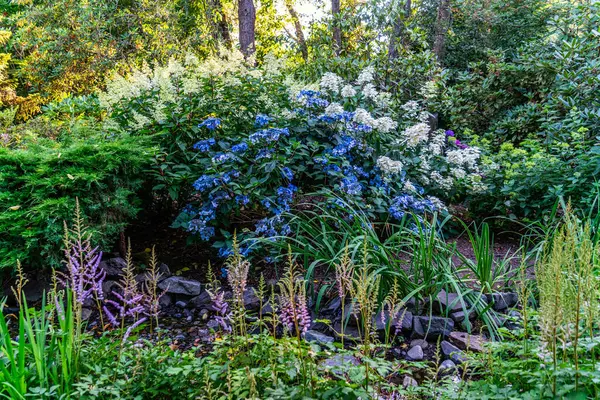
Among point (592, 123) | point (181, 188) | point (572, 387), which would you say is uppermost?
point (592, 123)

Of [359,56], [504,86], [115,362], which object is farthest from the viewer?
[504,86]

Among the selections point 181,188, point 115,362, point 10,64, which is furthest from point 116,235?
point 10,64

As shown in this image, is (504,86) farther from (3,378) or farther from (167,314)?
(3,378)

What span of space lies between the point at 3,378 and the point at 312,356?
1.08 m

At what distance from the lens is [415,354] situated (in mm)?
2699

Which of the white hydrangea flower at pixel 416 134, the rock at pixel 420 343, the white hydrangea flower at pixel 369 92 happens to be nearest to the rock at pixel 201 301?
the rock at pixel 420 343

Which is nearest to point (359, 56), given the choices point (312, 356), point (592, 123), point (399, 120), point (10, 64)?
point (399, 120)

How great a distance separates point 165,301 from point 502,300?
242cm

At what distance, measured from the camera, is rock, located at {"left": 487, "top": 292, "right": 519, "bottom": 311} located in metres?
3.07

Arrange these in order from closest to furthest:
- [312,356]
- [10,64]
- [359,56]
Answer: [312,356] → [359,56] → [10,64]

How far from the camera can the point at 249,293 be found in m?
3.56

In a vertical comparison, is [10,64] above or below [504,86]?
above

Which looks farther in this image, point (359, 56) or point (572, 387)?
point (359, 56)

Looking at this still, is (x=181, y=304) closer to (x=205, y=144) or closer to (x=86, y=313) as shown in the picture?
(x=86, y=313)
